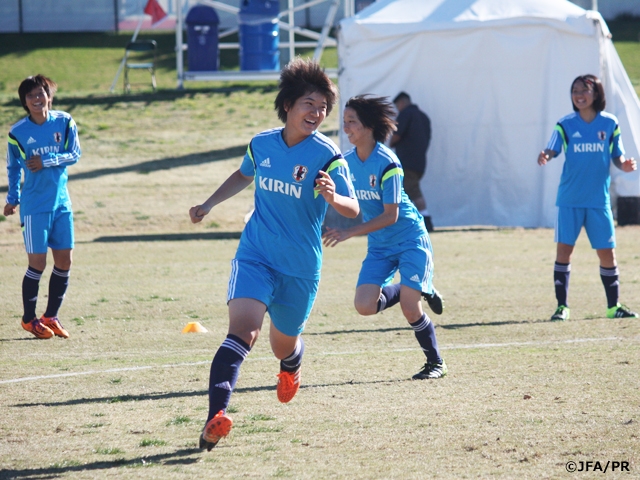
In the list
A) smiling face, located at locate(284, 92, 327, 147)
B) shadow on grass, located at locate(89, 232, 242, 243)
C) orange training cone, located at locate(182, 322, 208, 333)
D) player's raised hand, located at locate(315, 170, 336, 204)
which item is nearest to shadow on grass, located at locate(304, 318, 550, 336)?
orange training cone, located at locate(182, 322, 208, 333)

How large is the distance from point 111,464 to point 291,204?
5.34 feet

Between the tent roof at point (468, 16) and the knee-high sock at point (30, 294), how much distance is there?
28.1 feet

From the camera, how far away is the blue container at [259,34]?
21672 mm

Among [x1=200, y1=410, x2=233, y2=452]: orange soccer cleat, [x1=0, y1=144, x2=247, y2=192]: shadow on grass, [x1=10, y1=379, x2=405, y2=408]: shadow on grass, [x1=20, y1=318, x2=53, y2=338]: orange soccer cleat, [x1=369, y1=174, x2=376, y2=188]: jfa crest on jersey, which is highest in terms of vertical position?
[x1=369, y1=174, x2=376, y2=188]: jfa crest on jersey

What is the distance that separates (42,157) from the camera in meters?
8.21

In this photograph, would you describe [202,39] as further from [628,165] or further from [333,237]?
[333,237]

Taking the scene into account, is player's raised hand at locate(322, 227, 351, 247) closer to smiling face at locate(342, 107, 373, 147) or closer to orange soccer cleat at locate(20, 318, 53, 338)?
smiling face at locate(342, 107, 373, 147)

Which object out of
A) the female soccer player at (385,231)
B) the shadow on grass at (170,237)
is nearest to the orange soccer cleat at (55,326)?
the female soccer player at (385,231)

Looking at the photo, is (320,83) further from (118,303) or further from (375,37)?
(375,37)

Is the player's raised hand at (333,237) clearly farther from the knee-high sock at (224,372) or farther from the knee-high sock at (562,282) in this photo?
the knee-high sock at (562,282)

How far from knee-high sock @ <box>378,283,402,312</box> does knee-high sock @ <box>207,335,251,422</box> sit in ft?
7.12

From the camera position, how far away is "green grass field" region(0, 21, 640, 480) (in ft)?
15.7

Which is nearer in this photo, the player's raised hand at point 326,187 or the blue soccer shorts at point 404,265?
the player's raised hand at point 326,187
